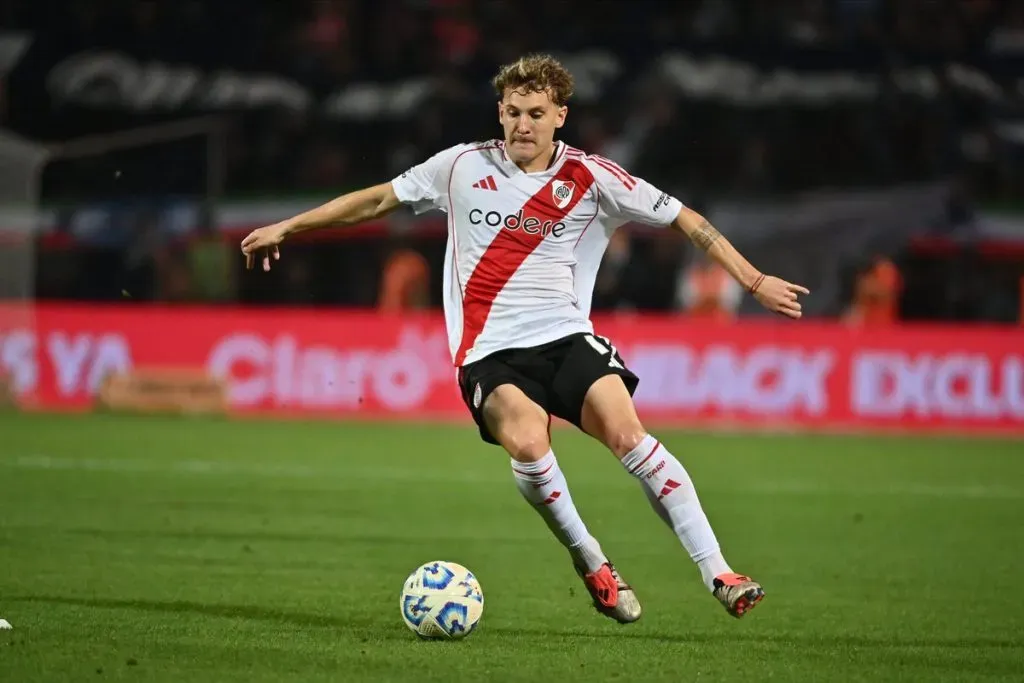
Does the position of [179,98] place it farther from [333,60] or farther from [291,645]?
[291,645]

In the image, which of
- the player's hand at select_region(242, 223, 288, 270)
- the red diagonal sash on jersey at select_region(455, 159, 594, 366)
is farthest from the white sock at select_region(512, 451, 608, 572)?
the player's hand at select_region(242, 223, 288, 270)

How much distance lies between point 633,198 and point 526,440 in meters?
1.08

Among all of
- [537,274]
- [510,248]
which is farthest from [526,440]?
[510,248]

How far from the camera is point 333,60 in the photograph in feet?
78.6

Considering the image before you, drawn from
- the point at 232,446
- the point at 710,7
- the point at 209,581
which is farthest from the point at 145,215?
the point at 209,581

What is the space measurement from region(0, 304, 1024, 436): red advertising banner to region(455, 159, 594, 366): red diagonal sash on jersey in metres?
10.9

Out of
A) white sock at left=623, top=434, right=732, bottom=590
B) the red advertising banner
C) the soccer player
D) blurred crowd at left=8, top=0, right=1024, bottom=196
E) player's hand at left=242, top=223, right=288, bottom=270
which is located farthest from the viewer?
blurred crowd at left=8, top=0, right=1024, bottom=196

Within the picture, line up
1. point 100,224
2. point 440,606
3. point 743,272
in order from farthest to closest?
point 100,224, point 743,272, point 440,606

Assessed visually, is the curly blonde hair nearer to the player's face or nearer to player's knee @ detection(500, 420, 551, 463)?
the player's face

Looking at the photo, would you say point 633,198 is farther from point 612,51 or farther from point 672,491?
point 612,51

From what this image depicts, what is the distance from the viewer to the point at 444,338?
17594 millimetres

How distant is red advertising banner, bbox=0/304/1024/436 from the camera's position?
17.5 metres

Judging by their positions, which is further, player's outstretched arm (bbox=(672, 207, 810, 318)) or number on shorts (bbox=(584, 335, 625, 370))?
number on shorts (bbox=(584, 335, 625, 370))

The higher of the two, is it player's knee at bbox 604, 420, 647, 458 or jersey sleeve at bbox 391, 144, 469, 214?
jersey sleeve at bbox 391, 144, 469, 214
